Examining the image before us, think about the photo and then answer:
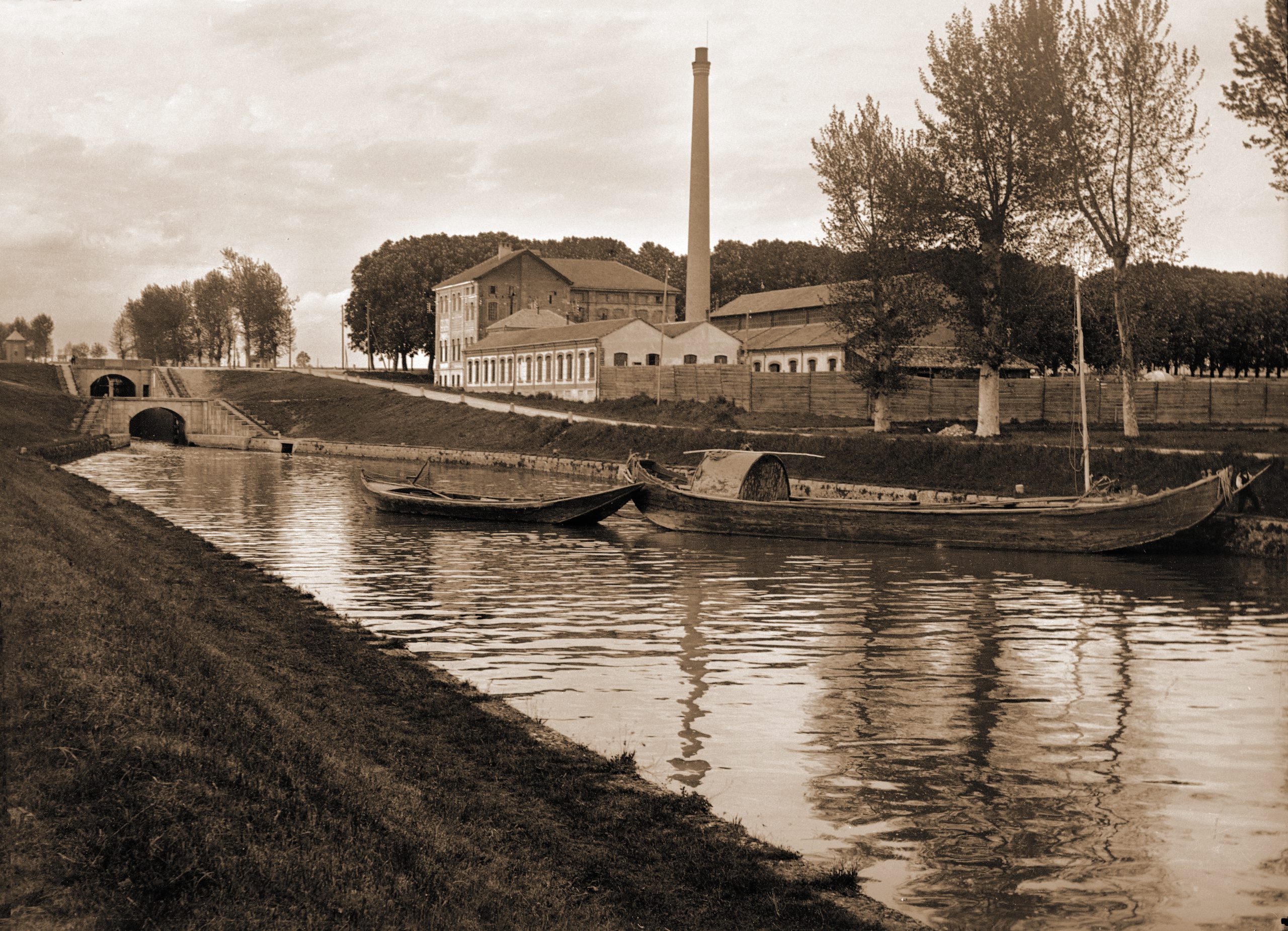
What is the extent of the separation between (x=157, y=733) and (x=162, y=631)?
4596mm

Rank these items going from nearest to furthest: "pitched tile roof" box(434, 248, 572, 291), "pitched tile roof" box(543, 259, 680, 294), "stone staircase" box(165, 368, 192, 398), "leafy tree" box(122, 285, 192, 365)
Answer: "stone staircase" box(165, 368, 192, 398) < "pitched tile roof" box(434, 248, 572, 291) < "pitched tile roof" box(543, 259, 680, 294) < "leafy tree" box(122, 285, 192, 365)

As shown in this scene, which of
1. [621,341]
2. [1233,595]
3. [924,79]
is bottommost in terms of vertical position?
[1233,595]

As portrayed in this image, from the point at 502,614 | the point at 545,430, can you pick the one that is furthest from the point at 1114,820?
the point at 545,430

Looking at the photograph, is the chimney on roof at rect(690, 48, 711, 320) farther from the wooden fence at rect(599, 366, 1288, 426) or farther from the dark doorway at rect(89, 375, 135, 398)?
the dark doorway at rect(89, 375, 135, 398)

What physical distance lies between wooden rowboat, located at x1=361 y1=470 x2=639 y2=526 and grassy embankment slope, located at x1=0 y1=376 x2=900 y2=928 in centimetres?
2105

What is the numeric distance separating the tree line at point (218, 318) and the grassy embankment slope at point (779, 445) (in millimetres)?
28758

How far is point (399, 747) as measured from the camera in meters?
10.8

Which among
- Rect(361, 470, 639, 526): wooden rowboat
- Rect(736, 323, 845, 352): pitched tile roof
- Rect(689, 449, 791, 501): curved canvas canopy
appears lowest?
Rect(361, 470, 639, 526): wooden rowboat

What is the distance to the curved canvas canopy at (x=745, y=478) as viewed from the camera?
3447cm

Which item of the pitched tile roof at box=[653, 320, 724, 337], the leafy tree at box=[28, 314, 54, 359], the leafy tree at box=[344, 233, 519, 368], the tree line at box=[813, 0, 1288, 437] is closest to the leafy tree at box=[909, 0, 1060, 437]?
the tree line at box=[813, 0, 1288, 437]

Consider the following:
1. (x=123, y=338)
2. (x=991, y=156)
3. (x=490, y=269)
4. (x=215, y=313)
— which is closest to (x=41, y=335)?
(x=123, y=338)

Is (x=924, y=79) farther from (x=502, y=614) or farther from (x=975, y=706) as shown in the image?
(x=975, y=706)

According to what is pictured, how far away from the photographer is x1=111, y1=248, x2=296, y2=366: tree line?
403 ft

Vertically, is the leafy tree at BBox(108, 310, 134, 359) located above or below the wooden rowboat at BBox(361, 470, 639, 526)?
above
